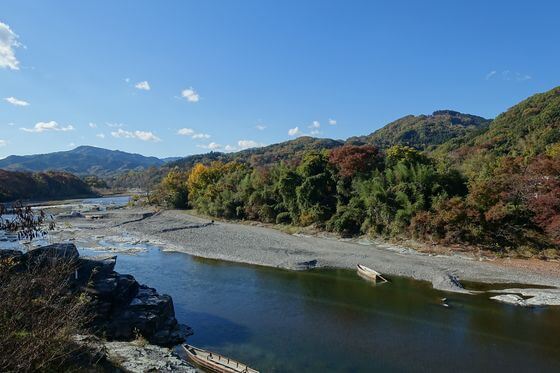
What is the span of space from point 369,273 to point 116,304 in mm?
17791

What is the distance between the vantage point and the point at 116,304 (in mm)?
19641

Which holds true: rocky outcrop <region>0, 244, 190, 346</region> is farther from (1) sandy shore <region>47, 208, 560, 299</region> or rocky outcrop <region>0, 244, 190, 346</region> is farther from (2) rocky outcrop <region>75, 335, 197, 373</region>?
(1) sandy shore <region>47, 208, 560, 299</region>

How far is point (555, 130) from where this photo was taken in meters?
64.4

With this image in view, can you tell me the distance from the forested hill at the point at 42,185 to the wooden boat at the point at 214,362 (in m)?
95.9

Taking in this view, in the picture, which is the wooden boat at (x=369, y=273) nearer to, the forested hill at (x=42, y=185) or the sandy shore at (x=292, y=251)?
the sandy shore at (x=292, y=251)

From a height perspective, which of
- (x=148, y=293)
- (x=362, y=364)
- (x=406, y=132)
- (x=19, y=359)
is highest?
(x=406, y=132)

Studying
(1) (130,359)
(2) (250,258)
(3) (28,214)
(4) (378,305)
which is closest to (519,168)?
(4) (378,305)

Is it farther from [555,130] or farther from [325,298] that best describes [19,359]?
[555,130]

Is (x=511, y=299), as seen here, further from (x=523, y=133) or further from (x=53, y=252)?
(x=523, y=133)

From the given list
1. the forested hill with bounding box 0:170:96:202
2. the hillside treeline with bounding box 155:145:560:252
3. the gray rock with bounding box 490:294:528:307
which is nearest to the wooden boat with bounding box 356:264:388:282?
the gray rock with bounding box 490:294:528:307

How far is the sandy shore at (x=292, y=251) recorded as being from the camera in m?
28.8

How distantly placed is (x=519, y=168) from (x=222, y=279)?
29.6 metres

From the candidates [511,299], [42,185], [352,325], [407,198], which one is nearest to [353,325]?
[352,325]

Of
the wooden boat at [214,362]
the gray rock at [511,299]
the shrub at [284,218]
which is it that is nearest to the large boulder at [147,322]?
the wooden boat at [214,362]
